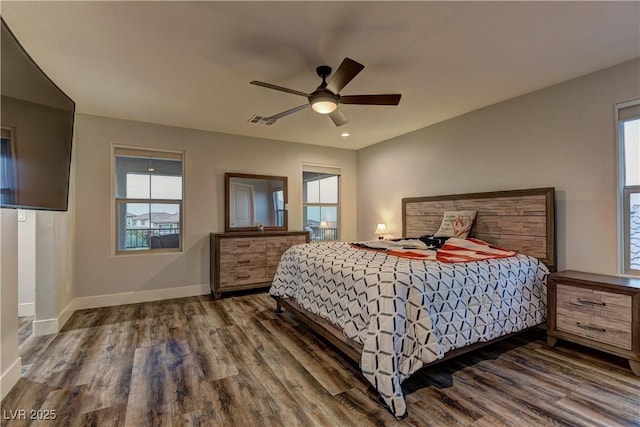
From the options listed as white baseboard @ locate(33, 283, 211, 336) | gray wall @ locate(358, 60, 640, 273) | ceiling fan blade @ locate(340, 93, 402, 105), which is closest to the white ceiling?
gray wall @ locate(358, 60, 640, 273)

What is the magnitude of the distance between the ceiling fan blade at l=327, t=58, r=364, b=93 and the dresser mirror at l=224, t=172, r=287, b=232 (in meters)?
2.84

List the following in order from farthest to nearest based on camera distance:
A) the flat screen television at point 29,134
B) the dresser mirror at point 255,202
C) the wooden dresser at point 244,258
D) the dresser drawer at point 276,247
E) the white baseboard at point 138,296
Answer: the dresser mirror at point 255,202 < the dresser drawer at point 276,247 < the wooden dresser at point 244,258 < the white baseboard at point 138,296 < the flat screen television at point 29,134

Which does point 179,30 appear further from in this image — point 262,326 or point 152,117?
point 262,326

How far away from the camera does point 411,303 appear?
2.01m

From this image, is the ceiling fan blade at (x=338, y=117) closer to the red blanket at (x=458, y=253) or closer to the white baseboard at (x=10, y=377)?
the red blanket at (x=458, y=253)

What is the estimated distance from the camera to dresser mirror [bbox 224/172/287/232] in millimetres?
4895

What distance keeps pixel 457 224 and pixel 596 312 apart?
1.61 metres

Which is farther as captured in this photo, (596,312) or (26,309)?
(26,309)

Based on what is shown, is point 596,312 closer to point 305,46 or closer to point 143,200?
point 305,46

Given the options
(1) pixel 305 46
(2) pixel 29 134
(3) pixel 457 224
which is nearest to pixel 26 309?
(2) pixel 29 134

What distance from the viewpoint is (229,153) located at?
4922mm

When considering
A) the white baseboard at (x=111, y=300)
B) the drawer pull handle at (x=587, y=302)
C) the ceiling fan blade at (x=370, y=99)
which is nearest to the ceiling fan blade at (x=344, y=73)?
the ceiling fan blade at (x=370, y=99)

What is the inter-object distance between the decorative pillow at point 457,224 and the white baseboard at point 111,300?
3603 millimetres

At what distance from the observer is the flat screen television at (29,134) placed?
5.34ft
